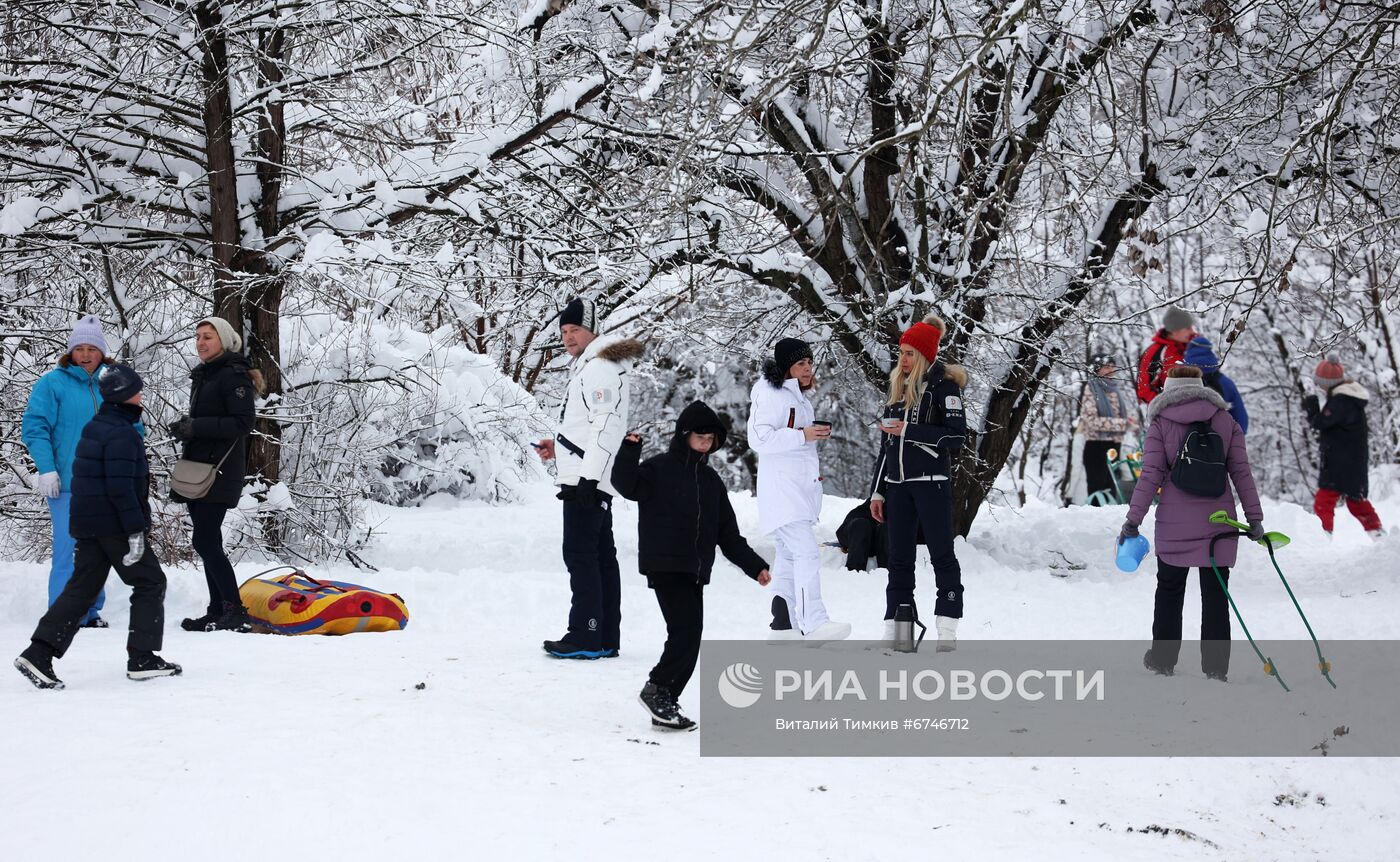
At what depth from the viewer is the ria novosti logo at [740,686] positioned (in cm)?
527

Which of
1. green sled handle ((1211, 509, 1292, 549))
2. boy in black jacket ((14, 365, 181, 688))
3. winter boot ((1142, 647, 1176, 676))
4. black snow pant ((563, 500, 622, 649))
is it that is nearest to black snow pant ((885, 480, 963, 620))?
winter boot ((1142, 647, 1176, 676))

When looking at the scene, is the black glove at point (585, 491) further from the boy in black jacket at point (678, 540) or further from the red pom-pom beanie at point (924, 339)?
the red pom-pom beanie at point (924, 339)

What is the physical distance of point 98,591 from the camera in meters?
5.44

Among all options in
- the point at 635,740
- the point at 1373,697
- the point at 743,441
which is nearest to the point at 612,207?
the point at 635,740

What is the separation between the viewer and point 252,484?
9148 millimetres

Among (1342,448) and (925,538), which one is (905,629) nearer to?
(925,538)

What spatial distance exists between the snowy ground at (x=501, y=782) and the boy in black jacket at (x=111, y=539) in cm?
22

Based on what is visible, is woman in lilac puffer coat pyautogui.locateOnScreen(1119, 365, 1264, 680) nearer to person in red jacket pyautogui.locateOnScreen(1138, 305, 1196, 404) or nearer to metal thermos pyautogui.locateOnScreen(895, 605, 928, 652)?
metal thermos pyautogui.locateOnScreen(895, 605, 928, 652)

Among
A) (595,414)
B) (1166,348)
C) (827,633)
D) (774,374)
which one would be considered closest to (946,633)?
(827,633)

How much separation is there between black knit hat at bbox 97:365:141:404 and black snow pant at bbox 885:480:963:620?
393 cm

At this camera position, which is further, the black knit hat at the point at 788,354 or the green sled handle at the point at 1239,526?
the black knit hat at the point at 788,354

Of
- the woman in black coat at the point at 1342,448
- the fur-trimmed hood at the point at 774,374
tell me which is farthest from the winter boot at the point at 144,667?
the woman in black coat at the point at 1342,448

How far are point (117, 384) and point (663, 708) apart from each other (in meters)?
3.00

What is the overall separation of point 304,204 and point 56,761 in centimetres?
598
